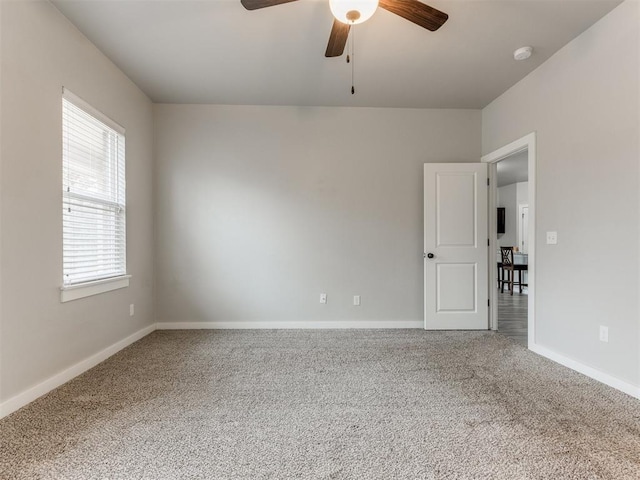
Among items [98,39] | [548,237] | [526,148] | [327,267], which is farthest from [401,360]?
[98,39]

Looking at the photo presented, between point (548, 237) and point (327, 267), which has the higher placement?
point (548, 237)

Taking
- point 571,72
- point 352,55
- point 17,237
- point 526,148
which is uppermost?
point 352,55

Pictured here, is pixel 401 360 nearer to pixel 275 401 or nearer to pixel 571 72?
pixel 275 401

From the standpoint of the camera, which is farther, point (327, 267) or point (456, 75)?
point (327, 267)

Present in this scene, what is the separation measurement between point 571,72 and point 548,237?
1.35 m

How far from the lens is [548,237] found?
287 cm

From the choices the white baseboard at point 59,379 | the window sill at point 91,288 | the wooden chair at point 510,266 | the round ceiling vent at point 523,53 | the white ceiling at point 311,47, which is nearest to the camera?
the white baseboard at point 59,379

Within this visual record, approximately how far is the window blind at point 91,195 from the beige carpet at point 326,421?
873 mm

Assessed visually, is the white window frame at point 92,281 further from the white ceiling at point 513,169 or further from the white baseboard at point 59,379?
the white ceiling at point 513,169

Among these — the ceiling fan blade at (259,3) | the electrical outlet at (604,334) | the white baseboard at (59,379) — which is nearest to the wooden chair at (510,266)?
the electrical outlet at (604,334)

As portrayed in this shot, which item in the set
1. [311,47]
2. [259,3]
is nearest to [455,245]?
[311,47]

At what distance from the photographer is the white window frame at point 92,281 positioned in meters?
2.40

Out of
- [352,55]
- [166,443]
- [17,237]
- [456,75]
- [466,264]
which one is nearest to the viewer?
[166,443]

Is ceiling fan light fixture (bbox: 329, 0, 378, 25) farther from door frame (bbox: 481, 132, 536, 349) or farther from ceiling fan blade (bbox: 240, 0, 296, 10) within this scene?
door frame (bbox: 481, 132, 536, 349)
